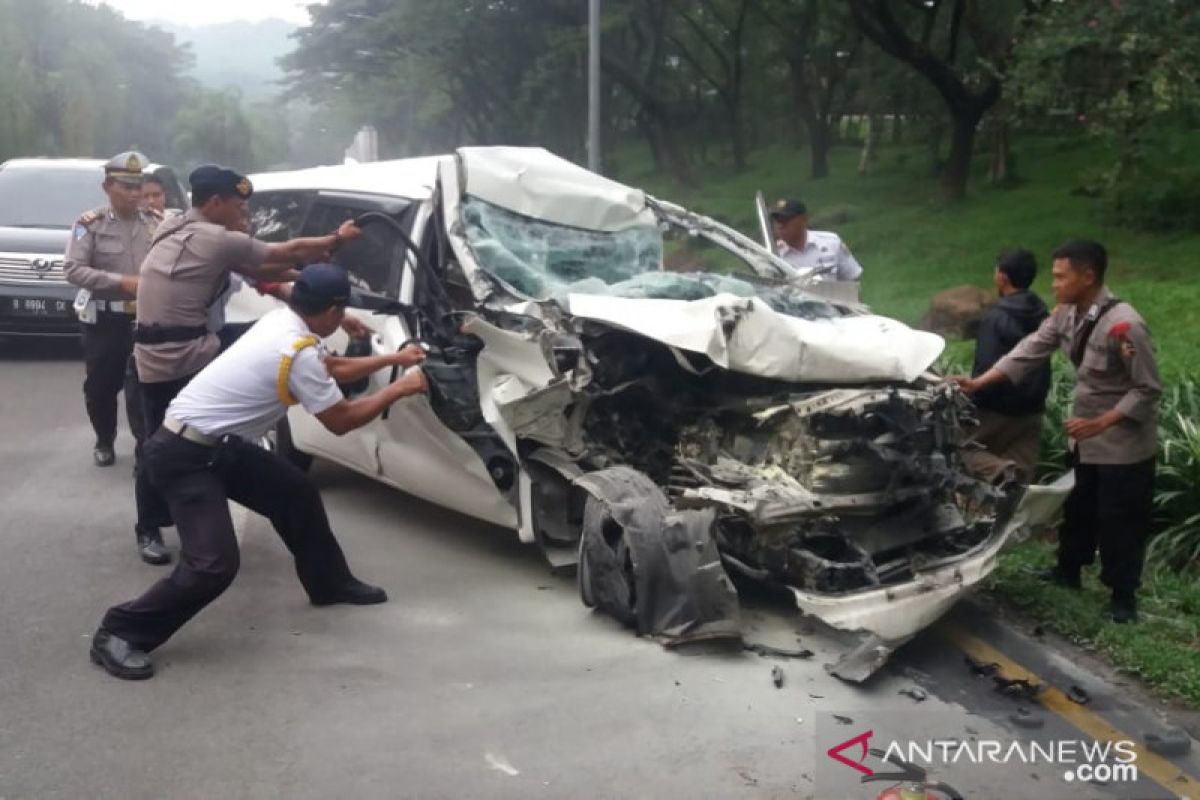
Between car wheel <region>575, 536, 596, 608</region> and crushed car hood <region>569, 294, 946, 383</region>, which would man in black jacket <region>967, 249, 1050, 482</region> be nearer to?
crushed car hood <region>569, 294, 946, 383</region>

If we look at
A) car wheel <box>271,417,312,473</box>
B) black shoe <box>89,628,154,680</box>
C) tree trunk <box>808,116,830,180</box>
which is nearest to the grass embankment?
tree trunk <box>808,116,830,180</box>

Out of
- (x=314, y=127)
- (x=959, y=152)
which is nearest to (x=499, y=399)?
(x=959, y=152)

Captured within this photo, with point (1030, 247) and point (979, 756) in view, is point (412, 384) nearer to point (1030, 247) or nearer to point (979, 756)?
point (979, 756)

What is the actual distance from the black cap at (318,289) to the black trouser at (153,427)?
4.01 ft

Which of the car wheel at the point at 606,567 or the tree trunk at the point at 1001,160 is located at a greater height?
the tree trunk at the point at 1001,160

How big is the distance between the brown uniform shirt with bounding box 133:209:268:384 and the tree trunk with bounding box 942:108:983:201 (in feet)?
51.8

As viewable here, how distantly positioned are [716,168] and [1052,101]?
75.6 feet

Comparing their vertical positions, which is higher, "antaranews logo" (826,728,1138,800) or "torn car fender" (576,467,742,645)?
"torn car fender" (576,467,742,645)

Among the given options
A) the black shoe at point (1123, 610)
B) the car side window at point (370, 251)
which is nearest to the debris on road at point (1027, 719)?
the black shoe at point (1123, 610)

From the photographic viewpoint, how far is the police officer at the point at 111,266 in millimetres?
7262

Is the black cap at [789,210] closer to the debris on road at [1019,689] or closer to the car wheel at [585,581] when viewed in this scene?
the car wheel at [585,581]

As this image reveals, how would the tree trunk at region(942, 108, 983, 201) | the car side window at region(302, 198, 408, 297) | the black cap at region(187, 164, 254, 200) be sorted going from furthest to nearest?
the tree trunk at region(942, 108, 983, 201)
the car side window at region(302, 198, 408, 297)
the black cap at region(187, 164, 254, 200)

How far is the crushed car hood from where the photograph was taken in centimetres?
538

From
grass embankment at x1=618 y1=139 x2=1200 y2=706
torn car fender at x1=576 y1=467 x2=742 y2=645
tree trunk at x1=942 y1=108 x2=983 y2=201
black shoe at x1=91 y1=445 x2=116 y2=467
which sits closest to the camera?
torn car fender at x1=576 y1=467 x2=742 y2=645
